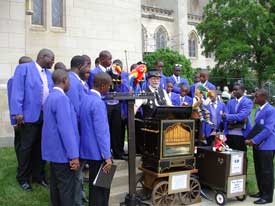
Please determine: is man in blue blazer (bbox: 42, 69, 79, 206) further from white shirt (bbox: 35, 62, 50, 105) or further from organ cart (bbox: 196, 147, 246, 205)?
organ cart (bbox: 196, 147, 246, 205)

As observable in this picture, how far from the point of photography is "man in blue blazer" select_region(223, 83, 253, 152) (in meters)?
7.59

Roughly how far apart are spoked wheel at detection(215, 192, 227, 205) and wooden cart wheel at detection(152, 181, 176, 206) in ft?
2.91

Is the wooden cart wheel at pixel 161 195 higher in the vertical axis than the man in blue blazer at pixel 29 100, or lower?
lower

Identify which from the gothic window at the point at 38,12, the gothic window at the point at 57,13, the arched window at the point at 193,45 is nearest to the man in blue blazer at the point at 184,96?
the gothic window at the point at 57,13

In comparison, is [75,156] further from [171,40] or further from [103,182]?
[171,40]

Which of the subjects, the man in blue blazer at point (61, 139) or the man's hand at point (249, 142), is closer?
the man in blue blazer at point (61, 139)

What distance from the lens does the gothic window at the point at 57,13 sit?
1235 cm

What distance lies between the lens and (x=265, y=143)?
23.2 ft

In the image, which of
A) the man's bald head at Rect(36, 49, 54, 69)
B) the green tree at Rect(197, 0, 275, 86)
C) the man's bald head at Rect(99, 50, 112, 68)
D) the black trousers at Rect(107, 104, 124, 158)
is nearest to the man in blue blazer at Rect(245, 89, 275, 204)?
the black trousers at Rect(107, 104, 124, 158)

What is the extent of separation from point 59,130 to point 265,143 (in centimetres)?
384

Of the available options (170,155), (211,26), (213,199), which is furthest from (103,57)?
(211,26)

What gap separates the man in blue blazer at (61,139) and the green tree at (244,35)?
26594 millimetres

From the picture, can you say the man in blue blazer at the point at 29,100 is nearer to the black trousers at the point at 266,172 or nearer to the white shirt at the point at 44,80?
the white shirt at the point at 44,80

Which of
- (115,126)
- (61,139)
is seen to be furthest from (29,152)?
(115,126)
